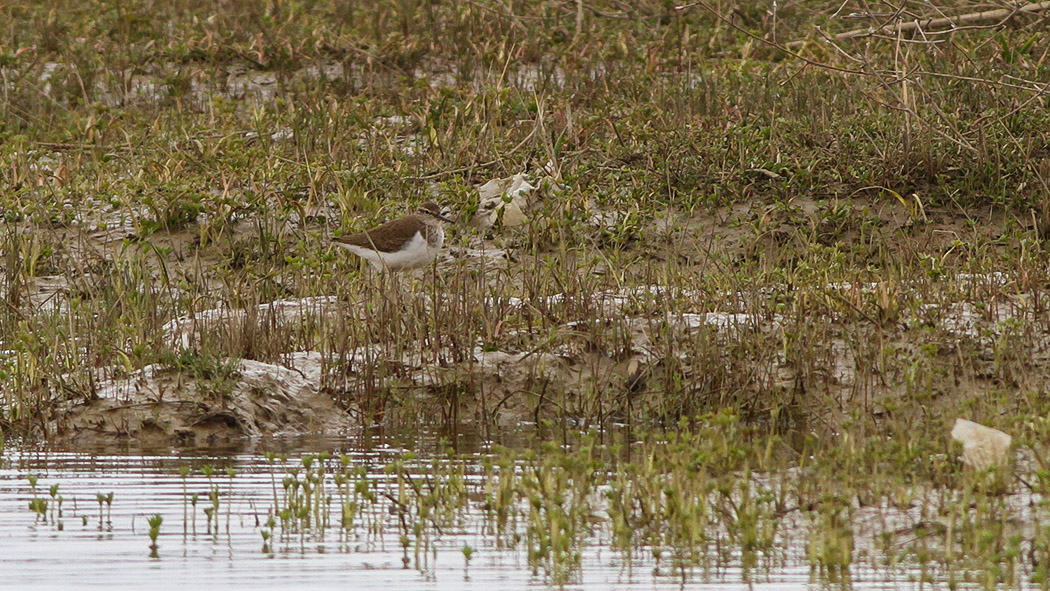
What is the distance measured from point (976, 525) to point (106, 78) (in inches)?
445

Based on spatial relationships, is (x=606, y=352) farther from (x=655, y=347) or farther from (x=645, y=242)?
(x=645, y=242)

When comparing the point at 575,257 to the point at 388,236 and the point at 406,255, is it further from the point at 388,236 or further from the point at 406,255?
the point at 388,236

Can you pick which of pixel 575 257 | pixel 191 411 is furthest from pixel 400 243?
pixel 191 411

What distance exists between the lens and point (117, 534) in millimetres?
5461

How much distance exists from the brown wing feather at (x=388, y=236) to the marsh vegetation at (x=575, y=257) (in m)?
0.22

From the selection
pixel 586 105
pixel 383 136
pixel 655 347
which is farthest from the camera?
pixel 586 105

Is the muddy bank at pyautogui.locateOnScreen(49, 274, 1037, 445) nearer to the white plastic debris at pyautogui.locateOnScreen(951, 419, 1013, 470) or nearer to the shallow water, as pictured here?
the shallow water

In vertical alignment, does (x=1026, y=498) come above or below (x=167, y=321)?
below

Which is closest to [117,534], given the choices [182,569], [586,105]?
[182,569]

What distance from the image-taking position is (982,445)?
5.76 m

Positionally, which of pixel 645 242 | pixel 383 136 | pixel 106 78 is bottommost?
pixel 645 242

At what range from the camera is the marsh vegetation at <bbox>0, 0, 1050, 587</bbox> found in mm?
5738

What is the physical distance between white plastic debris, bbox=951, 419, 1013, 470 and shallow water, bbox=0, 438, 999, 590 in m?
1.06

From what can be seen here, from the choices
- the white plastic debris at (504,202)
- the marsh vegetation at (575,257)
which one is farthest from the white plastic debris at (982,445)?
the white plastic debris at (504,202)
